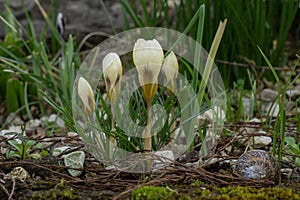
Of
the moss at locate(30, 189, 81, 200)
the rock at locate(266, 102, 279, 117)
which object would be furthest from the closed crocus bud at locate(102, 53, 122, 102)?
the rock at locate(266, 102, 279, 117)

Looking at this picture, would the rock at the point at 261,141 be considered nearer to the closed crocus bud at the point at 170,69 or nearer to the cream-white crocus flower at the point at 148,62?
the closed crocus bud at the point at 170,69

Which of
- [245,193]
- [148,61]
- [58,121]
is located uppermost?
[148,61]

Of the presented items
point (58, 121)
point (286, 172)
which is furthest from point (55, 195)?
point (58, 121)

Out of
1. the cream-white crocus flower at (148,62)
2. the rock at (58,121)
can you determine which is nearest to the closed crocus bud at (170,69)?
the cream-white crocus flower at (148,62)

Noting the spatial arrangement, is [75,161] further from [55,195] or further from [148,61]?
[148,61]

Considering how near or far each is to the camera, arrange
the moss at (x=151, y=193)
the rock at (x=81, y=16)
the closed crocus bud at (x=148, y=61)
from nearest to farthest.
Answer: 1. the moss at (x=151, y=193)
2. the closed crocus bud at (x=148, y=61)
3. the rock at (x=81, y=16)

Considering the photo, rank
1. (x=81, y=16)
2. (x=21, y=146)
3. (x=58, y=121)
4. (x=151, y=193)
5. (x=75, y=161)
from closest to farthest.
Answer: (x=151, y=193), (x=75, y=161), (x=21, y=146), (x=58, y=121), (x=81, y=16)

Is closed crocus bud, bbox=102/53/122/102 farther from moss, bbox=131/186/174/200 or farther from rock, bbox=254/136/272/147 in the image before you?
rock, bbox=254/136/272/147

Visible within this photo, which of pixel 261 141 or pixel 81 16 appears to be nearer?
pixel 261 141
